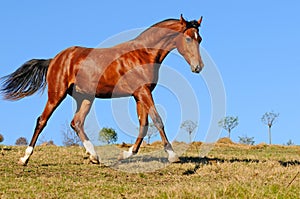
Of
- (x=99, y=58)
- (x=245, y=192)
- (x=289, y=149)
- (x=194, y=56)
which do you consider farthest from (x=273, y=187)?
(x=289, y=149)

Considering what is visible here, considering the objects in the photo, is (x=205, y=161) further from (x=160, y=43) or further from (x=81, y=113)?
(x=81, y=113)

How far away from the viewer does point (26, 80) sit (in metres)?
13.4

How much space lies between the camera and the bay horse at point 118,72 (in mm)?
11000

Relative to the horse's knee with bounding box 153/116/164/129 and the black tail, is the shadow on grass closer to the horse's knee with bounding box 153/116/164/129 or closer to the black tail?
the horse's knee with bounding box 153/116/164/129

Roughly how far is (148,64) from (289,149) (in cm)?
1016

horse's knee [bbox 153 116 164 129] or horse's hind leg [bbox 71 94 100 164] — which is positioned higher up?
horse's hind leg [bbox 71 94 100 164]

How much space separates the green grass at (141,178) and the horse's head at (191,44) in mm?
2061

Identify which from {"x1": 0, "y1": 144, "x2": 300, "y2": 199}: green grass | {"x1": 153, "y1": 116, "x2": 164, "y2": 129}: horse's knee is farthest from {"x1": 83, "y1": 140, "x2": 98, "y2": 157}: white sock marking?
{"x1": 153, "y1": 116, "x2": 164, "y2": 129}: horse's knee

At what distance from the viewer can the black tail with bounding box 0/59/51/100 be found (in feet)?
43.3

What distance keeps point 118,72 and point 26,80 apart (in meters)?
2.94

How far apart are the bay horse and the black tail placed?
0.9 inches

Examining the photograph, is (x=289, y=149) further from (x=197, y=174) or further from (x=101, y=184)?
(x=101, y=184)

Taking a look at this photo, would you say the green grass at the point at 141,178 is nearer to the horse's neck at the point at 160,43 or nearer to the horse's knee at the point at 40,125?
the horse's knee at the point at 40,125

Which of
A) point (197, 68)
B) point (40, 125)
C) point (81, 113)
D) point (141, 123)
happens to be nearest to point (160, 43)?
point (197, 68)
